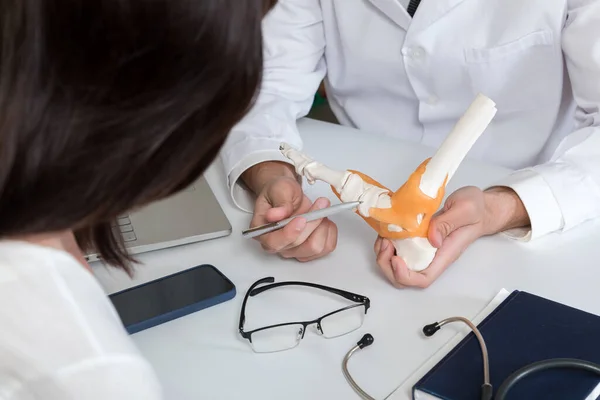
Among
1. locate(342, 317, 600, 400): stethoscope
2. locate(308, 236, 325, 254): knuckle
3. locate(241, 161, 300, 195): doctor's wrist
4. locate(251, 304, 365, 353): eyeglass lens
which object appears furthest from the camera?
locate(241, 161, 300, 195): doctor's wrist

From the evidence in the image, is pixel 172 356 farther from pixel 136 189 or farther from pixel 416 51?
pixel 416 51

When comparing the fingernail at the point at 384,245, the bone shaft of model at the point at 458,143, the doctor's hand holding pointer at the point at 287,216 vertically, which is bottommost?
the doctor's hand holding pointer at the point at 287,216

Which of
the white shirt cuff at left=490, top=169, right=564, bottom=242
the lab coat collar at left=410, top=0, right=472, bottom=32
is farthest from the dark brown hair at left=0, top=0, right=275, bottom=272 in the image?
the lab coat collar at left=410, top=0, right=472, bottom=32

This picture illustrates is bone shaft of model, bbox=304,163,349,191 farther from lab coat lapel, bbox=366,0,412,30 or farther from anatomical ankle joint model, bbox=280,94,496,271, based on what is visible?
lab coat lapel, bbox=366,0,412,30

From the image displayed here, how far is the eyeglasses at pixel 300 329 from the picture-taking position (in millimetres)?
605

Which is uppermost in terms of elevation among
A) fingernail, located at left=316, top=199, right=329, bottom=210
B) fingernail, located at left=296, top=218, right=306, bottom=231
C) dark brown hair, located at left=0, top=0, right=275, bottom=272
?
dark brown hair, located at left=0, top=0, right=275, bottom=272

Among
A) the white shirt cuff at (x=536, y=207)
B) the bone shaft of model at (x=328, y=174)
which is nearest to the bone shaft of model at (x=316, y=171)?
the bone shaft of model at (x=328, y=174)

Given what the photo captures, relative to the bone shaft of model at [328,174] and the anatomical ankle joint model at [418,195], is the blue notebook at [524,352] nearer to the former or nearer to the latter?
the anatomical ankle joint model at [418,195]

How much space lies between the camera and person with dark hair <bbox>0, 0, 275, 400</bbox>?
1.06 feet

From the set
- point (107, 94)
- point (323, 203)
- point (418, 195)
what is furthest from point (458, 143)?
point (107, 94)

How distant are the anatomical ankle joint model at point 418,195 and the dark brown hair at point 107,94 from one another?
0.30 m

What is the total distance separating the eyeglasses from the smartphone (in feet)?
0.14

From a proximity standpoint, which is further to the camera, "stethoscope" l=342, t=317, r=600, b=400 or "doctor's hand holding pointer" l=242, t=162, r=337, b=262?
"doctor's hand holding pointer" l=242, t=162, r=337, b=262

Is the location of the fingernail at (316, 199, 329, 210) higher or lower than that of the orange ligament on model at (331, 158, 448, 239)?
lower
